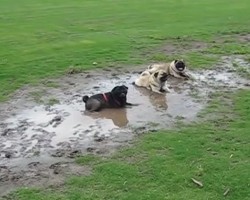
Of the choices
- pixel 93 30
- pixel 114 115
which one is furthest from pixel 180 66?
pixel 93 30

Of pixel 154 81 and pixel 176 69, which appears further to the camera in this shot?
pixel 176 69

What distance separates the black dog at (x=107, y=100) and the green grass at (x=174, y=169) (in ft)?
6.35

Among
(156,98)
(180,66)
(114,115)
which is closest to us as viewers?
(114,115)

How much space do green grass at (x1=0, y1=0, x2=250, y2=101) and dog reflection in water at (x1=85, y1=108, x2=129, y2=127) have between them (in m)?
2.39

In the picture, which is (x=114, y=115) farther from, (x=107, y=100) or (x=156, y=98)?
(x=156, y=98)

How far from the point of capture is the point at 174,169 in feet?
27.7

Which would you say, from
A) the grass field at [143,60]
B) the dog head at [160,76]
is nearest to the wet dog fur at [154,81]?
the dog head at [160,76]

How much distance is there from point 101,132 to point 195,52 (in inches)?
287

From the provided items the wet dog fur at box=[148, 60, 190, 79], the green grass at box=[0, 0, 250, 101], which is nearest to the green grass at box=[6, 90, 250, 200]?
the wet dog fur at box=[148, 60, 190, 79]

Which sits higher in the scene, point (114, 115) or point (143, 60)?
point (114, 115)

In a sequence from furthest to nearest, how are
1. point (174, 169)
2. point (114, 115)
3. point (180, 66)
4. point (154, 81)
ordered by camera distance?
1. point (180, 66)
2. point (154, 81)
3. point (114, 115)
4. point (174, 169)

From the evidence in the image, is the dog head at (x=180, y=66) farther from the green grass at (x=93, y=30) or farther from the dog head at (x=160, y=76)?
the green grass at (x=93, y=30)

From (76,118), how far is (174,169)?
336cm

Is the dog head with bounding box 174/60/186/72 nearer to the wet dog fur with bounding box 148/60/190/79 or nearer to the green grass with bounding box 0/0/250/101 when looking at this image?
the wet dog fur with bounding box 148/60/190/79
